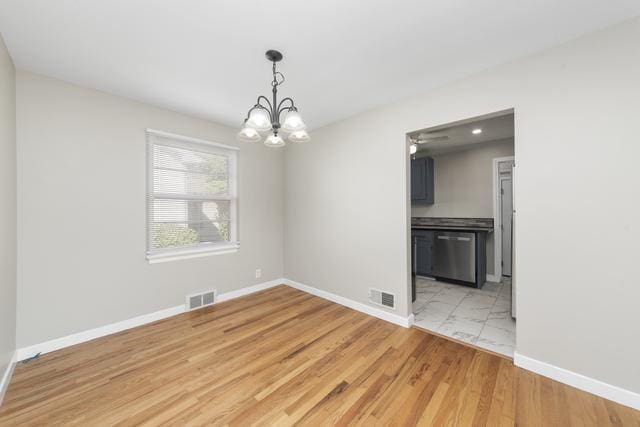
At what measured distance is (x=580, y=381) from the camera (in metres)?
1.69

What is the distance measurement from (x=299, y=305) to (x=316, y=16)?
3.02 meters

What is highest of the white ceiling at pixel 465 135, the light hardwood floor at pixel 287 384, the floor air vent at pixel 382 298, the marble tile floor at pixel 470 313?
the white ceiling at pixel 465 135

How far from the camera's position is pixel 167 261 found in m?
2.88

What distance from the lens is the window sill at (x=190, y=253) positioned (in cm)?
279

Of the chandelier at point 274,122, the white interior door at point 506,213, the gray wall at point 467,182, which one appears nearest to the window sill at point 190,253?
the chandelier at point 274,122

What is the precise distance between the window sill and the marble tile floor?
2.63 metres

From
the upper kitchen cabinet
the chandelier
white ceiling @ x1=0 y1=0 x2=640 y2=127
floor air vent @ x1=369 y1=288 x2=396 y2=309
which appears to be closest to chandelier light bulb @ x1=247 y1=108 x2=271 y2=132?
the chandelier

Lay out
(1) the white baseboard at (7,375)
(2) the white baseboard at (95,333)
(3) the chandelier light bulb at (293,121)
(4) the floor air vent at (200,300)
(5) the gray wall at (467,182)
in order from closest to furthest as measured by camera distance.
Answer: (1) the white baseboard at (7,375), (3) the chandelier light bulb at (293,121), (2) the white baseboard at (95,333), (4) the floor air vent at (200,300), (5) the gray wall at (467,182)

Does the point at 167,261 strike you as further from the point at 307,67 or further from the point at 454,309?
the point at 454,309

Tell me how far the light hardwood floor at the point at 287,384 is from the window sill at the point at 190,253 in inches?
30.3

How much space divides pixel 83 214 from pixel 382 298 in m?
3.25

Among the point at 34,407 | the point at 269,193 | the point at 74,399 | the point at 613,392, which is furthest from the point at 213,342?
the point at 613,392

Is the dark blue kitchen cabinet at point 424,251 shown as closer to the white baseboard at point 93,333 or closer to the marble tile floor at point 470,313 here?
the marble tile floor at point 470,313

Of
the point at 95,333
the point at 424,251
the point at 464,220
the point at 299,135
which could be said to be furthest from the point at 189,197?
the point at 464,220
